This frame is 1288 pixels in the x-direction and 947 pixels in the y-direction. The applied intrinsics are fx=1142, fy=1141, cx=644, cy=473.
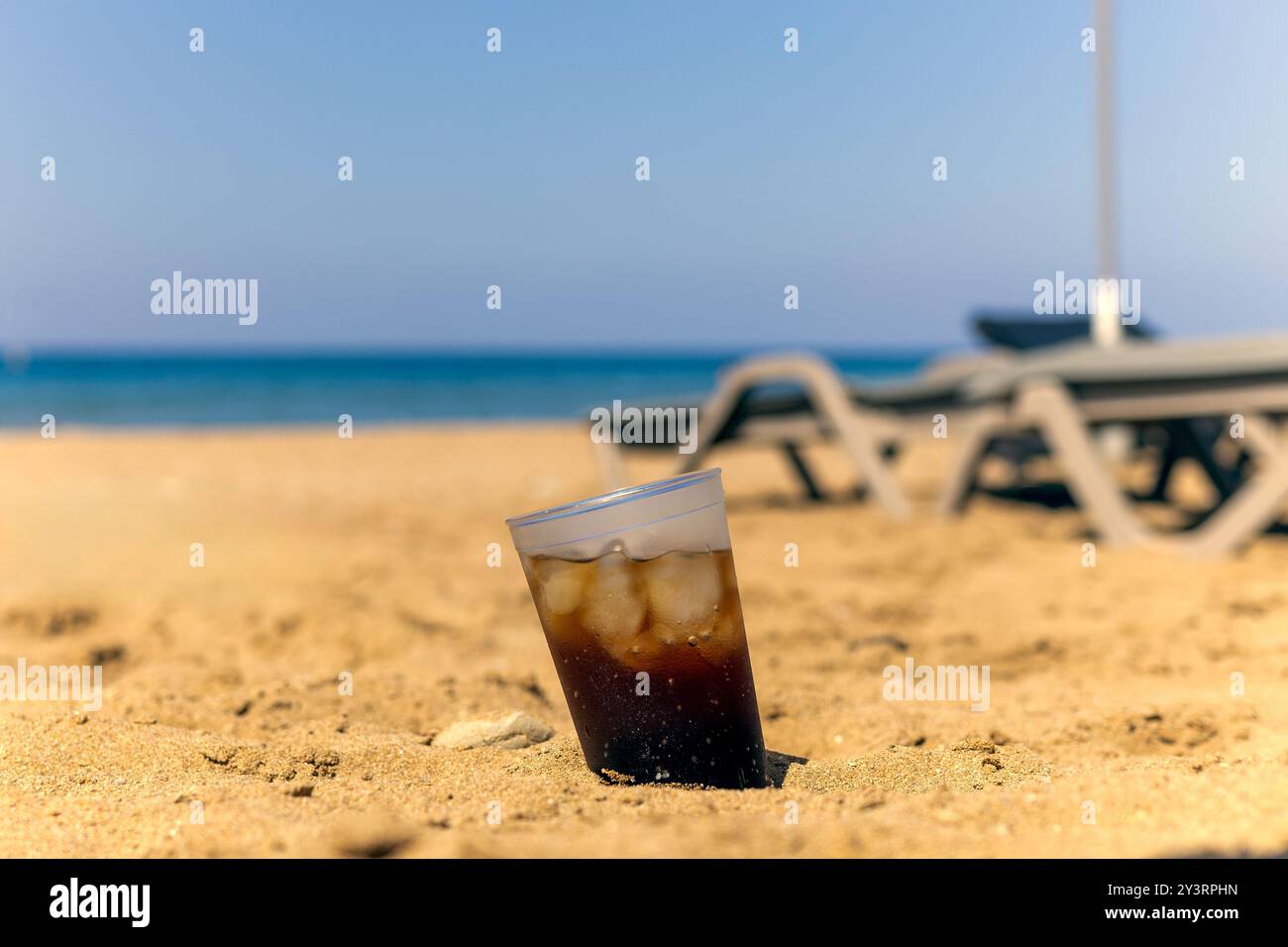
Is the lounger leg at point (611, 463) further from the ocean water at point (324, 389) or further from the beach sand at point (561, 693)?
the beach sand at point (561, 693)

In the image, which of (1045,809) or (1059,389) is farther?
(1059,389)

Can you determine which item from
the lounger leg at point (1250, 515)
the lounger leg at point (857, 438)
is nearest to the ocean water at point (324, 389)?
the lounger leg at point (857, 438)

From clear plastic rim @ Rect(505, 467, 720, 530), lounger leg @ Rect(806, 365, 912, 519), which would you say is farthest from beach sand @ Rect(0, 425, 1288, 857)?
clear plastic rim @ Rect(505, 467, 720, 530)

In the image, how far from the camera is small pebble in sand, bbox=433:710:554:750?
305 cm

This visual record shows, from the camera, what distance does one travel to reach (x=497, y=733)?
307 centimetres

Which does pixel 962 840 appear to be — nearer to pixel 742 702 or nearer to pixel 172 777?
pixel 742 702

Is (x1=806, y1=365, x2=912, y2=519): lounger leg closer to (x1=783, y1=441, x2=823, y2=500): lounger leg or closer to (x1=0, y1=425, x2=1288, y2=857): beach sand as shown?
(x1=0, y1=425, x2=1288, y2=857): beach sand

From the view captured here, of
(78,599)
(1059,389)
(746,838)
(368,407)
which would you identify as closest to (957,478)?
(1059,389)

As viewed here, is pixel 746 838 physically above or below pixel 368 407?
below

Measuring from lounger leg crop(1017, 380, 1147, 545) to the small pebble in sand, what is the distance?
4238 mm

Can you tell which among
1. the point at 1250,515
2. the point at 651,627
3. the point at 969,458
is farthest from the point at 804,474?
the point at 651,627
